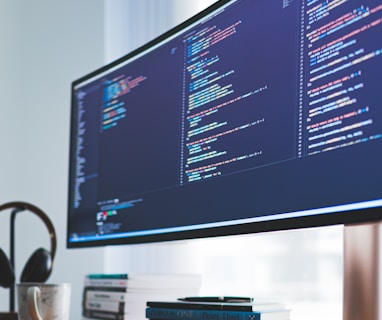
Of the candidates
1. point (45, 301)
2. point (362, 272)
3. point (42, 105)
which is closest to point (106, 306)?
point (45, 301)

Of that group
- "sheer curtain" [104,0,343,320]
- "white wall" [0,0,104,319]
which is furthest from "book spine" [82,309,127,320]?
"white wall" [0,0,104,319]

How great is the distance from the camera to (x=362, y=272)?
0.82 meters

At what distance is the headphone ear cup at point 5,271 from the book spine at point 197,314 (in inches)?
24.4

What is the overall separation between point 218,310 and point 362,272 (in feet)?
0.64

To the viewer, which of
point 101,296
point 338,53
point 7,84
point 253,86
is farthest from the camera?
point 7,84

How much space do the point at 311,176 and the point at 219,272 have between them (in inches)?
39.0

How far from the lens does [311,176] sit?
0.87 meters

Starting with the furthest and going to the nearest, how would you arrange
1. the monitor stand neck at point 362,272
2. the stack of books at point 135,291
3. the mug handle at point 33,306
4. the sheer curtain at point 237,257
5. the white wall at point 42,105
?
the white wall at point 42,105
the sheer curtain at point 237,257
the stack of books at point 135,291
the mug handle at point 33,306
the monitor stand neck at point 362,272

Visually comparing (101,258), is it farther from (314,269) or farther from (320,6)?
(320,6)

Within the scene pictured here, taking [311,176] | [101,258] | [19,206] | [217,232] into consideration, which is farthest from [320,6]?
[101,258]

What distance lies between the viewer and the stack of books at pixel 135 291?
1.28 metres

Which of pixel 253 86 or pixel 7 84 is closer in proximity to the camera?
pixel 253 86

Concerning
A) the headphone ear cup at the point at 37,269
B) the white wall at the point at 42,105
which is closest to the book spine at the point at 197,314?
the headphone ear cup at the point at 37,269

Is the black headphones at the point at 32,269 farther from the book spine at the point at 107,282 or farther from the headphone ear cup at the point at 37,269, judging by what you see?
the book spine at the point at 107,282
